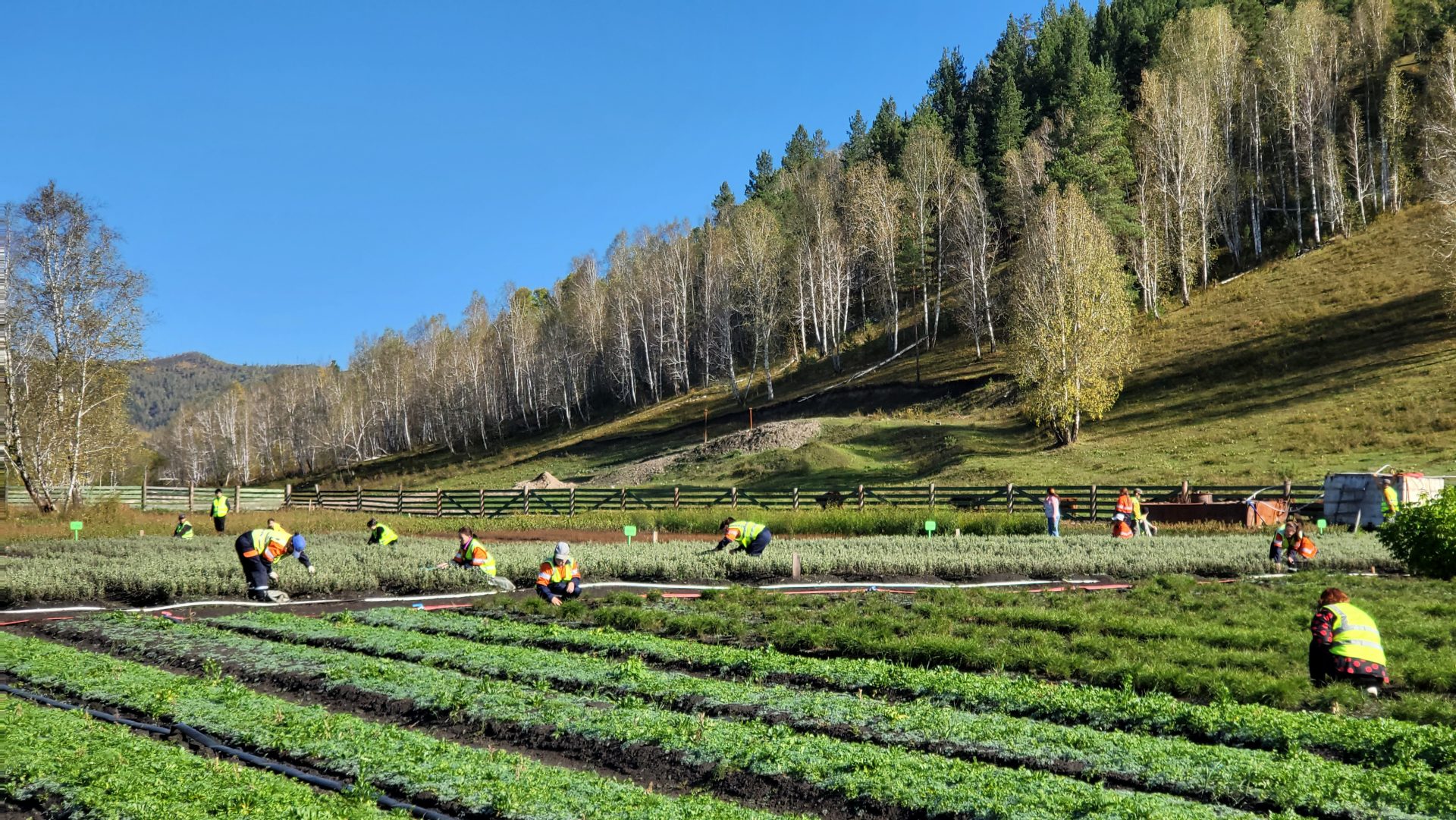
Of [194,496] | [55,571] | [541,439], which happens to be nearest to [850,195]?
[541,439]

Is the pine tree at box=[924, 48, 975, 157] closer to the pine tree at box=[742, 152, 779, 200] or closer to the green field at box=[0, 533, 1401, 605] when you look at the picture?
the pine tree at box=[742, 152, 779, 200]

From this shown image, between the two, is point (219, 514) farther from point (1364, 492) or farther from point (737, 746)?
point (1364, 492)

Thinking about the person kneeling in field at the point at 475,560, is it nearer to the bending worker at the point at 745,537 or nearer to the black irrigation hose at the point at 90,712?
the bending worker at the point at 745,537

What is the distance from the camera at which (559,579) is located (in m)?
18.4

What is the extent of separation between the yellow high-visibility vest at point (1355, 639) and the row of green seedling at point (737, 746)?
4485 millimetres

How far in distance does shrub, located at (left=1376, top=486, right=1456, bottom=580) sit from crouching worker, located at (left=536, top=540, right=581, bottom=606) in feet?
50.3

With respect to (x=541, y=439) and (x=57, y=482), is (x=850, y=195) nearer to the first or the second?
(x=541, y=439)

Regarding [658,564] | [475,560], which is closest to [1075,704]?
[658,564]

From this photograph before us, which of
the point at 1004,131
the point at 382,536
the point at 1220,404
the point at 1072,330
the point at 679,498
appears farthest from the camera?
the point at 1004,131

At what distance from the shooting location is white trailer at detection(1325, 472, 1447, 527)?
2761 cm

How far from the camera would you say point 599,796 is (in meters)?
7.69

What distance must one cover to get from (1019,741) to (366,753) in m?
5.70

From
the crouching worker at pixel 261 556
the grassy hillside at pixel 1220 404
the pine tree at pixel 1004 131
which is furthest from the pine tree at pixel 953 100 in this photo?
the crouching worker at pixel 261 556

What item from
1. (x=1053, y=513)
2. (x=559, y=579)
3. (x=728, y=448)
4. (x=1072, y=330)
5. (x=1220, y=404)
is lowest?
(x=1053, y=513)
